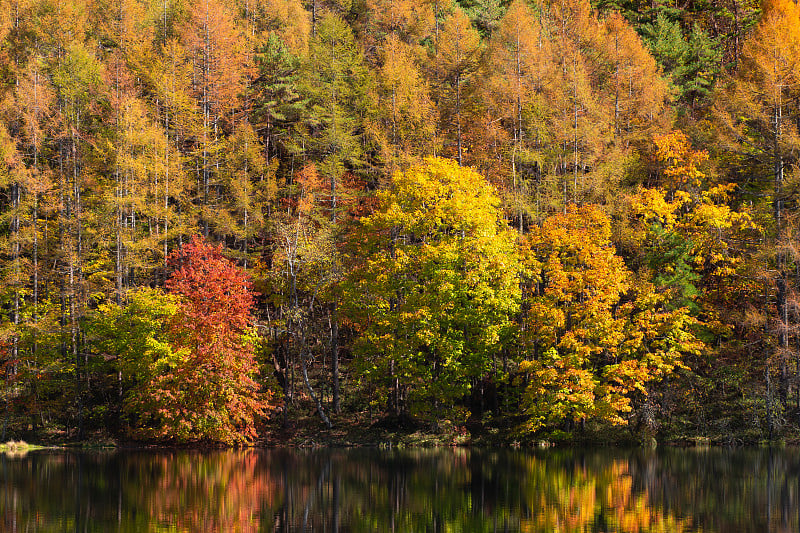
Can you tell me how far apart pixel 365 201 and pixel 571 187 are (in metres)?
14.1

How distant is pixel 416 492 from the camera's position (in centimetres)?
2452

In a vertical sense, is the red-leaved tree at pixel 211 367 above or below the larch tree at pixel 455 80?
below

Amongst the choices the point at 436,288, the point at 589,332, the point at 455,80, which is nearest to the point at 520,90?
the point at 455,80

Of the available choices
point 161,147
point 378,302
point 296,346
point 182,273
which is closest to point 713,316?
point 378,302

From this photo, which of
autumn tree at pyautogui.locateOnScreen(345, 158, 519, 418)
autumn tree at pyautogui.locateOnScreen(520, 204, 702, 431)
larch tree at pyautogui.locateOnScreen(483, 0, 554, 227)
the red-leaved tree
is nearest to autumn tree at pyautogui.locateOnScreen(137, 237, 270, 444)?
the red-leaved tree

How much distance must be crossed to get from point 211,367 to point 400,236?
40.1 feet

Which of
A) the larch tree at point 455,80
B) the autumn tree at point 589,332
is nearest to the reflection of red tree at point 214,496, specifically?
the autumn tree at point 589,332

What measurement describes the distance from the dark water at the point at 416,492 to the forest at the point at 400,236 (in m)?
5.24

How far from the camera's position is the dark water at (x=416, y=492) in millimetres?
19312

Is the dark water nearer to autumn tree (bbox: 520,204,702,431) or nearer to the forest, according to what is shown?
autumn tree (bbox: 520,204,702,431)

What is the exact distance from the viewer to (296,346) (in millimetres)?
47250

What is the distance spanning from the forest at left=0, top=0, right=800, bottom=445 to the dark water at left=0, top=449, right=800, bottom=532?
5.24 metres

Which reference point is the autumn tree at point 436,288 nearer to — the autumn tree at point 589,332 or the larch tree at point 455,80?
the autumn tree at point 589,332

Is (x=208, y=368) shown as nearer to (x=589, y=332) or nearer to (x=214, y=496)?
(x=214, y=496)
